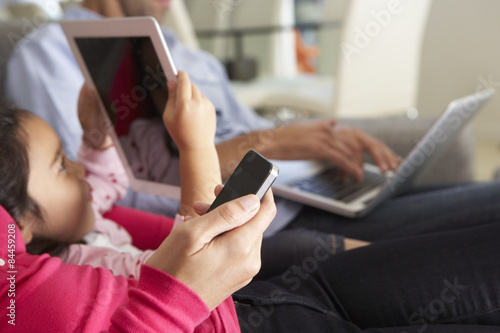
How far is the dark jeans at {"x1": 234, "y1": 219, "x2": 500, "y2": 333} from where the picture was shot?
55 centimetres

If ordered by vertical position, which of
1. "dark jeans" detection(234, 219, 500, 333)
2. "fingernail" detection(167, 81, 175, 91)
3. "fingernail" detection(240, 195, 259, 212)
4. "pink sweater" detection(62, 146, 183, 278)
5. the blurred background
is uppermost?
"fingernail" detection(167, 81, 175, 91)

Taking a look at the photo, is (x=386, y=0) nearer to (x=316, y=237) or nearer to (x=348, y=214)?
(x=348, y=214)

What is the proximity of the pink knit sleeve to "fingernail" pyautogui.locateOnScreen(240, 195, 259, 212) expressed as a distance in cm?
47

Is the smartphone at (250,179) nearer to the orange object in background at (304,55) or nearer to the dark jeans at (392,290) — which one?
the dark jeans at (392,290)

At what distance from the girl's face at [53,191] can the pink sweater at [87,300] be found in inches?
3.3

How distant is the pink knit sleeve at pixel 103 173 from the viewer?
818mm

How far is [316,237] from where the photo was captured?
773mm

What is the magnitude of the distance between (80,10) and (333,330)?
1.00 metres

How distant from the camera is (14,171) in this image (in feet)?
1.88

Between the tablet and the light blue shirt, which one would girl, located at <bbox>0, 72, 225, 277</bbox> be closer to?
the tablet

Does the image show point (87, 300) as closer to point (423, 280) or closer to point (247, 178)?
point (247, 178)

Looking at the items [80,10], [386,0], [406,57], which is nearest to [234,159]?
[80,10]

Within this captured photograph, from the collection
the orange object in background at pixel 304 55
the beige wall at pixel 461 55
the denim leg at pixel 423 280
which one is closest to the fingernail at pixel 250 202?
the denim leg at pixel 423 280

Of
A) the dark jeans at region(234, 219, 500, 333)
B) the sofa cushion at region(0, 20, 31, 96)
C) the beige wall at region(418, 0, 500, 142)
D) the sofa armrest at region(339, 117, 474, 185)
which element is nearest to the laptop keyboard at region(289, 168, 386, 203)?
the sofa armrest at region(339, 117, 474, 185)
